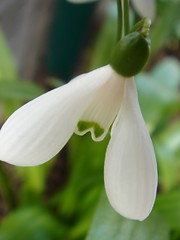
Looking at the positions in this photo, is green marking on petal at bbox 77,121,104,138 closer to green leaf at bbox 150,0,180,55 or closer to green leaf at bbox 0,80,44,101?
green leaf at bbox 0,80,44,101

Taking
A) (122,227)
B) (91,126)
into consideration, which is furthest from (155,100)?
(91,126)

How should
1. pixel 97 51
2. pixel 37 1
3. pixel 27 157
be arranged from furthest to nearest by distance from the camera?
pixel 37 1
pixel 97 51
pixel 27 157

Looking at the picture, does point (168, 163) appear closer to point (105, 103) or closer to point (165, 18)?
point (165, 18)

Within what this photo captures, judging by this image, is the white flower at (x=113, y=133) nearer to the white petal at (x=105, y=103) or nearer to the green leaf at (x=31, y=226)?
the white petal at (x=105, y=103)

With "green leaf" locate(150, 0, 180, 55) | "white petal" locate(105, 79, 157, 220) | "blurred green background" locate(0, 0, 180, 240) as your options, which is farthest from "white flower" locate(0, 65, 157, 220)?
"green leaf" locate(150, 0, 180, 55)

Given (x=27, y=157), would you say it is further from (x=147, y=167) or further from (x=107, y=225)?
(x=107, y=225)

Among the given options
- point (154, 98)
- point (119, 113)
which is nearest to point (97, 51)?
point (154, 98)

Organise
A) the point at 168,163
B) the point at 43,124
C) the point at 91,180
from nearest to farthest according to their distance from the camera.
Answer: the point at 43,124 → the point at 91,180 → the point at 168,163
